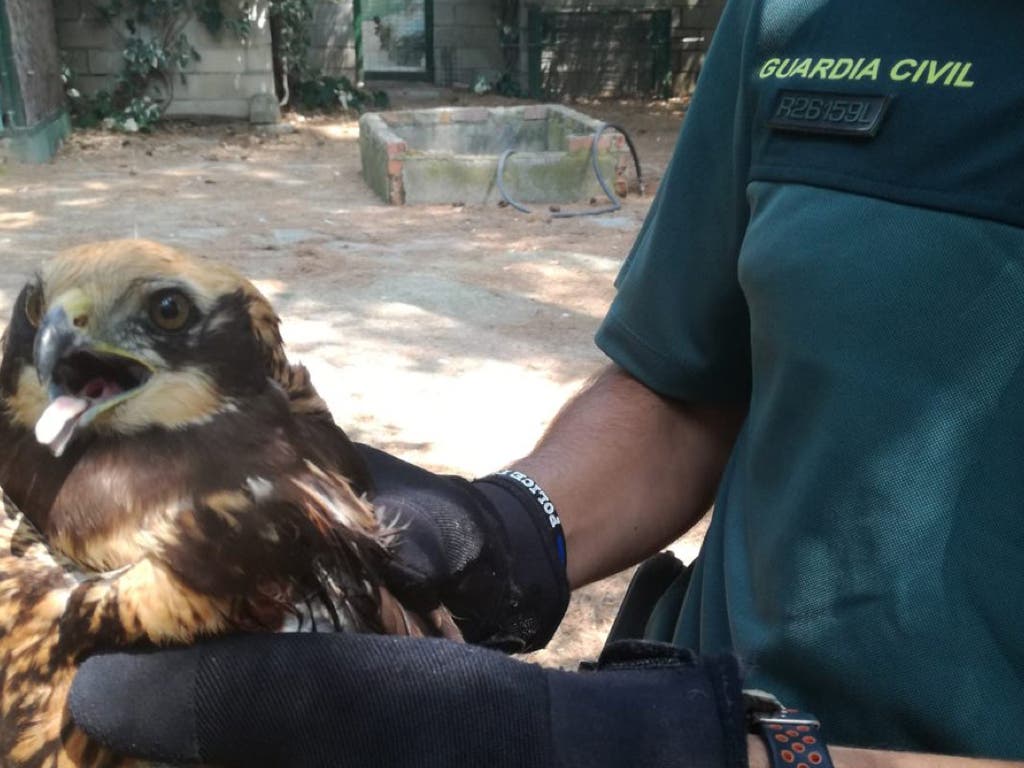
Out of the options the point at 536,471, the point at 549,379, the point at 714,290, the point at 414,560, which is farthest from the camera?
the point at 549,379

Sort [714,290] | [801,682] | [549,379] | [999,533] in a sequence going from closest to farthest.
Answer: [999,533]
[801,682]
[714,290]
[549,379]

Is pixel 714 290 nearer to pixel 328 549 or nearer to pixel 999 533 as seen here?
pixel 999 533

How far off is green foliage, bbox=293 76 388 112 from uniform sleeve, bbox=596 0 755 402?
14.0m

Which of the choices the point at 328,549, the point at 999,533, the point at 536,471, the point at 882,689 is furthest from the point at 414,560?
the point at 999,533

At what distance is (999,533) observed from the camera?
1.24 metres

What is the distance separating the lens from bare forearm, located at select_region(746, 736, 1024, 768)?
118 centimetres

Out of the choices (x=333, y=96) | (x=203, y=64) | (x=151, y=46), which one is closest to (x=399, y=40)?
(x=333, y=96)

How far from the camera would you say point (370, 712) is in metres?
1.19

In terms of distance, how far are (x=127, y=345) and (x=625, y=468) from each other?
833 millimetres

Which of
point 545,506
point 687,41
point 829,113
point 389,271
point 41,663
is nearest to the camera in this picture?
point 41,663

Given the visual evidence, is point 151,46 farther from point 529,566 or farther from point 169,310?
point 169,310

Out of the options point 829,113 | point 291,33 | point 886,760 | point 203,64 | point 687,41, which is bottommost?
point 203,64

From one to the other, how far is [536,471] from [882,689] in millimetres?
665

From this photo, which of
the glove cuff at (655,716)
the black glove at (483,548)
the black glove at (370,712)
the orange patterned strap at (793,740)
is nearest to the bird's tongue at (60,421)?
the black glove at (370,712)
